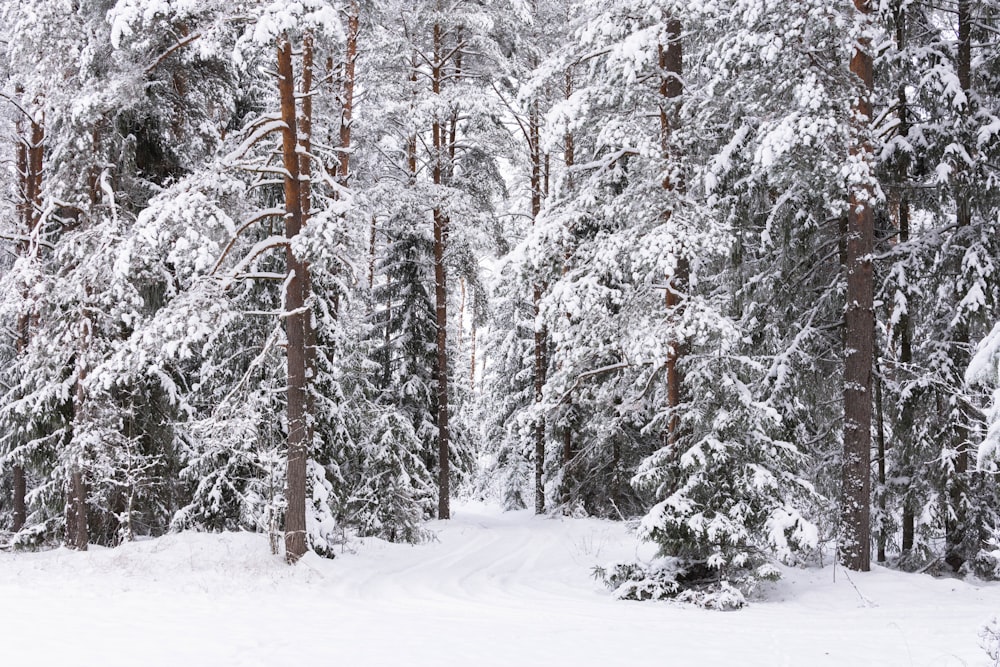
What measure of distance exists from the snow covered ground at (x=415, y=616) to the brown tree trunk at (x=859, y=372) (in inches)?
23.9

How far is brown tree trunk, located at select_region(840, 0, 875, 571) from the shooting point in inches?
397

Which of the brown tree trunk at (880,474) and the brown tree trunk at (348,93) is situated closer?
the brown tree trunk at (880,474)

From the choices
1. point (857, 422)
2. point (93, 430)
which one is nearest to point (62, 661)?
point (93, 430)

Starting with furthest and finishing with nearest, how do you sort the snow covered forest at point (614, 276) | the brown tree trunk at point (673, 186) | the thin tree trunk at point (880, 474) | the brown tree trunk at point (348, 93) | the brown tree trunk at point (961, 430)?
the brown tree trunk at point (348, 93), the thin tree trunk at point (880, 474), the brown tree trunk at point (961, 430), the brown tree trunk at point (673, 186), the snow covered forest at point (614, 276)

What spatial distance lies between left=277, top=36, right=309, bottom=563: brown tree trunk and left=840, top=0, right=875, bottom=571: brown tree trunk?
8.21 metres

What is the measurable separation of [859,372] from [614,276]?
13.5ft

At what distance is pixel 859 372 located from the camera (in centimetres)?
1024

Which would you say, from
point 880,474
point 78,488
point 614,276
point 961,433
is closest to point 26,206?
point 78,488

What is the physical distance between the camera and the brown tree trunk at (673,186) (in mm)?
9680

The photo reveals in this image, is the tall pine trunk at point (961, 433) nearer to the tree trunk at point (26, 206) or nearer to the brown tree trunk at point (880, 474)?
the brown tree trunk at point (880, 474)

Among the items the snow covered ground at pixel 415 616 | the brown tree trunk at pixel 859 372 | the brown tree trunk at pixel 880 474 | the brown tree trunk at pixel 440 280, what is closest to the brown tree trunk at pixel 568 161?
the brown tree trunk at pixel 440 280

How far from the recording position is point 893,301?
37.8 ft

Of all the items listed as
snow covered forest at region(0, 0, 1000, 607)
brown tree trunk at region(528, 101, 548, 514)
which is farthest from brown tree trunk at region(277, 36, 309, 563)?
brown tree trunk at region(528, 101, 548, 514)

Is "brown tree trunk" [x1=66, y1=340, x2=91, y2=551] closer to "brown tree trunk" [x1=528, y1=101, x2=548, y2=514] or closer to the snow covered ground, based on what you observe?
the snow covered ground
